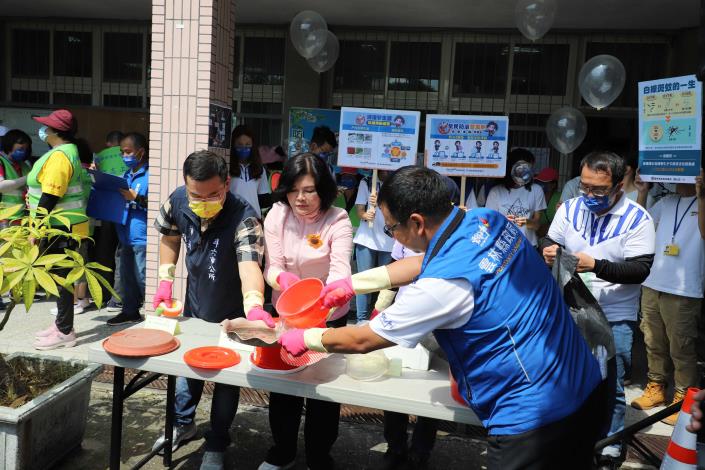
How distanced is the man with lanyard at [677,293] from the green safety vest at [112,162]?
4842 millimetres

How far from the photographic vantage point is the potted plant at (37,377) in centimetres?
245

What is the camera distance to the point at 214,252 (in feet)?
9.55

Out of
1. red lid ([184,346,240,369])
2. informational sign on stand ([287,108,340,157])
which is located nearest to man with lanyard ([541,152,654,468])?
red lid ([184,346,240,369])

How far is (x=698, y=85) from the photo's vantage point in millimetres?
3311

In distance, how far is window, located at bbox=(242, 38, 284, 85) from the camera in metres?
8.84

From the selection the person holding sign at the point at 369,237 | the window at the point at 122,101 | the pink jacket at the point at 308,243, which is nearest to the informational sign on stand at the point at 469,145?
the person holding sign at the point at 369,237

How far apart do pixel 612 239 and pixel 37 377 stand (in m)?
3.10

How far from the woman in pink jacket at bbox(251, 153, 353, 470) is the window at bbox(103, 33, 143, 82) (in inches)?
289

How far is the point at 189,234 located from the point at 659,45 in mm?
7576

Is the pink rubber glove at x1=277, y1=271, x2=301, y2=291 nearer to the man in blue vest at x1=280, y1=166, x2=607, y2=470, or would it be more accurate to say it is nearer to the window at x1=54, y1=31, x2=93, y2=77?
the man in blue vest at x1=280, y1=166, x2=607, y2=470

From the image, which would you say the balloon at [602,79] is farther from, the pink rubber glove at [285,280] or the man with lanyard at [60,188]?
the man with lanyard at [60,188]

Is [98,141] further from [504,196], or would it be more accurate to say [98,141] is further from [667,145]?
[667,145]

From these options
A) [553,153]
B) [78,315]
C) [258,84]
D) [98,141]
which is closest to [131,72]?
[98,141]

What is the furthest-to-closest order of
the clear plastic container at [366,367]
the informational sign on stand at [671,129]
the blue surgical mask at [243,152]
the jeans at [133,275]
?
the jeans at [133,275] → the blue surgical mask at [243,152] → the informational sign on stand at [671,129] → the clear plastic container at [366,367]
